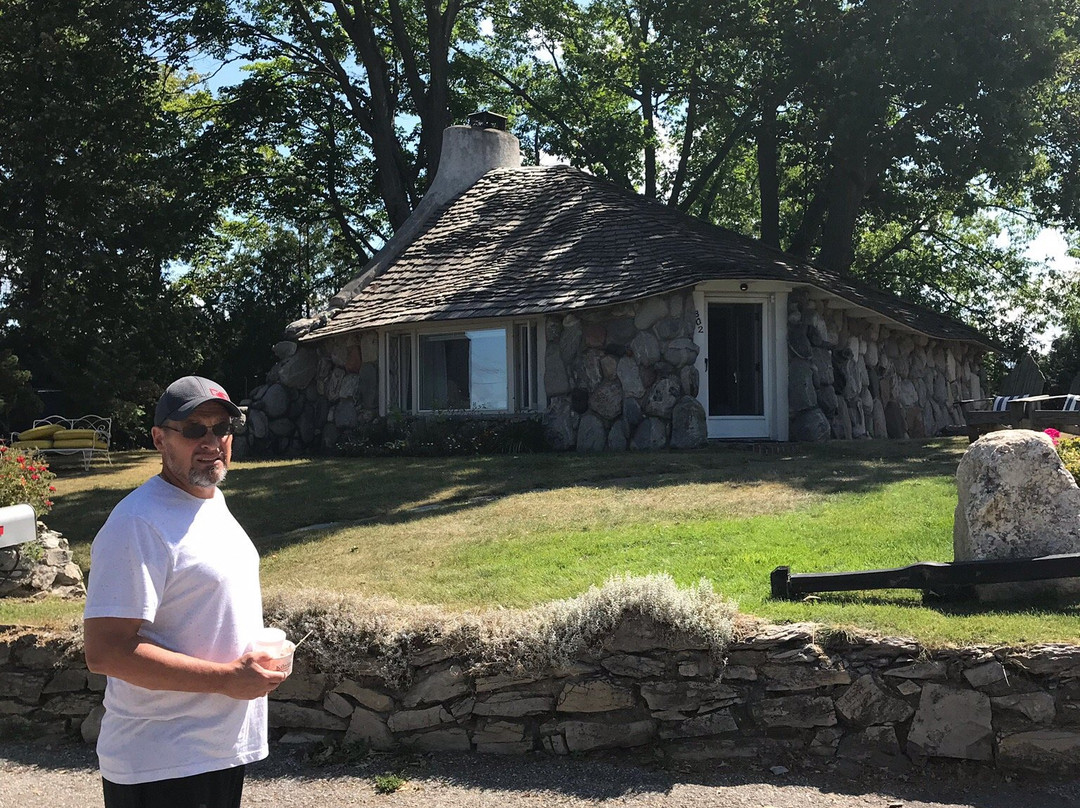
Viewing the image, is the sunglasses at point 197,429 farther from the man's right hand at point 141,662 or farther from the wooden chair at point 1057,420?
the wooden chair at point 1057,420

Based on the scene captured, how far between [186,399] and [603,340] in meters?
12.8

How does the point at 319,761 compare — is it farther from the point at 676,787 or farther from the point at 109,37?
the point at 109,37

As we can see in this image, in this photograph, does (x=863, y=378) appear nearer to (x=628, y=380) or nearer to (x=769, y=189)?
(x=628, y=380)

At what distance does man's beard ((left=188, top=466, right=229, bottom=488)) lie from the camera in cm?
308

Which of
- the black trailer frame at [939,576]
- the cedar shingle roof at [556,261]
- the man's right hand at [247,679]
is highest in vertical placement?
→ the cedar shingle roof at [556,261]

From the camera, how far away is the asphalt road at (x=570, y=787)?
5.30 metres

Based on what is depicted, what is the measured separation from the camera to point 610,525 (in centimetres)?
932

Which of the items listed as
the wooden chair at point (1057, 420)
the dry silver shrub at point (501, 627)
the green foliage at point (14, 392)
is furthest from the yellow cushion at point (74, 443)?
the wooden chair at point (1057, 420)

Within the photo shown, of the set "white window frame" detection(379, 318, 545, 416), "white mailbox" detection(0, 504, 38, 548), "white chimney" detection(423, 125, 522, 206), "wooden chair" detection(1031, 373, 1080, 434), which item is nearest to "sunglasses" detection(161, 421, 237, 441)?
"white mailbox" detection(0, 504, 38, 548)

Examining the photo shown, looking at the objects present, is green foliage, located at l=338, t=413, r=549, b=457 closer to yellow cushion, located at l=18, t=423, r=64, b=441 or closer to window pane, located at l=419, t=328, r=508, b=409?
window pane, located at l=419, t=328, r=508, b=409

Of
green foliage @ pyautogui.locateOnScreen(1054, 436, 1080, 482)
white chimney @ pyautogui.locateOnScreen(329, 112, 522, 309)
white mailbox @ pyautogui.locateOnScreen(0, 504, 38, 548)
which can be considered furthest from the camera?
white chimney @ pyautogui.locateOnScreen(329, 112, 522, 309)

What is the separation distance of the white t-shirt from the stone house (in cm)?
1235

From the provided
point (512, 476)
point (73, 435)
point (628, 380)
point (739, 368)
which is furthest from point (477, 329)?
point (73, 435)

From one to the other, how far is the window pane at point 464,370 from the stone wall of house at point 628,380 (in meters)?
1.43
